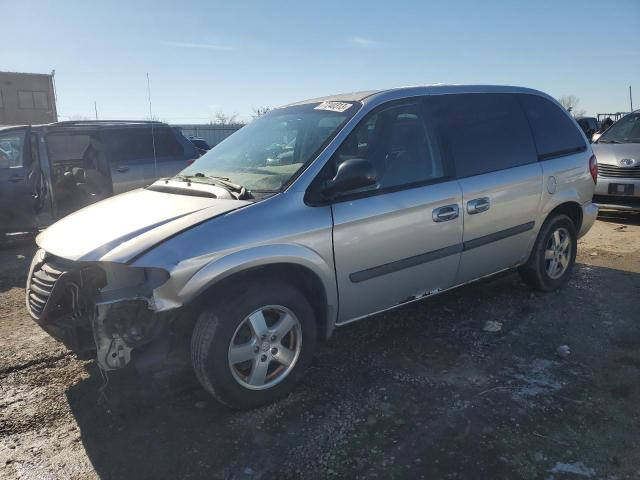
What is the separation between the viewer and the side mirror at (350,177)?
2.99 m

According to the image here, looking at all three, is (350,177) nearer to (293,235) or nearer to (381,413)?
(293,235)

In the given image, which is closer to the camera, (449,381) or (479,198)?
(449,381)

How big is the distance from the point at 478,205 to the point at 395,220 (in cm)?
86

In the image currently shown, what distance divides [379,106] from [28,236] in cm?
707

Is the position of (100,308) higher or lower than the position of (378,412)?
higher

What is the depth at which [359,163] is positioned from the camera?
3.02m

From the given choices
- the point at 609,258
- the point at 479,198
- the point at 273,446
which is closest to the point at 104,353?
the point at 273,446

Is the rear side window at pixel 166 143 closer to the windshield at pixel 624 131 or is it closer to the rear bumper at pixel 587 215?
the rear bumper at pixel 587 215

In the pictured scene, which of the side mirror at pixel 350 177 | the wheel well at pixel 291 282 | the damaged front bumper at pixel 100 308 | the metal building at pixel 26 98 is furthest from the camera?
the metal building at pixel 26 98

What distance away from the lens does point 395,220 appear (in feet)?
10.9

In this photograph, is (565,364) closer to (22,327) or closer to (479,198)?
(479,198)

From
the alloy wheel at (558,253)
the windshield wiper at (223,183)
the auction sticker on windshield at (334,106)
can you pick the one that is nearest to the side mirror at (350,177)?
the windshield wiper at (223,183)

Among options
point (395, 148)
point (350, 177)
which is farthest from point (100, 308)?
point (395, 148)

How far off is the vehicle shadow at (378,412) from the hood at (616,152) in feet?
15.2
